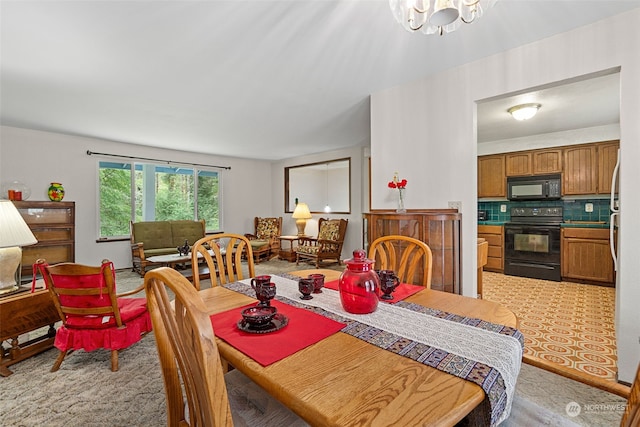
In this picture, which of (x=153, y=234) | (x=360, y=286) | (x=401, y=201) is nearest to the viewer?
(x=360, y=286)

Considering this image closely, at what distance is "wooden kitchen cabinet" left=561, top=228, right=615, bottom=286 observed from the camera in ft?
13.3

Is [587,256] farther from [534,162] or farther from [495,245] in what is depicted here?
[534,162]

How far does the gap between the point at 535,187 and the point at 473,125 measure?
303 cm

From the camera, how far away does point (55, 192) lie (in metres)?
4.59

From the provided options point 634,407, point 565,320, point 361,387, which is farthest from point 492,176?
point 361,387

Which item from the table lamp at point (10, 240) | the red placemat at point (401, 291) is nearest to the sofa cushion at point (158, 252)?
the table lamp at point (10, 240)

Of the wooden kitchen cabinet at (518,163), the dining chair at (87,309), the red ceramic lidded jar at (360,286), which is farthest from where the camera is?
the wooden kitchen cabinet at (518,163)

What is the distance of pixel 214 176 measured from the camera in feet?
22.0

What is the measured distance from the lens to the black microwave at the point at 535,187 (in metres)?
4.53

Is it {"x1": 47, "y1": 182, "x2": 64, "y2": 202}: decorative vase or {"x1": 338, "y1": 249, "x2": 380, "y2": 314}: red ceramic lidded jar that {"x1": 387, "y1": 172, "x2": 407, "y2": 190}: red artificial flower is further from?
{"x1": 47, "y1": 182, "x2": 64, "y2": 202}: decorative vase

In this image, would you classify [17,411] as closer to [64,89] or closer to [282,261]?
[64,89]

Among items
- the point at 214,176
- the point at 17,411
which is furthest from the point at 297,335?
the point at 214,176

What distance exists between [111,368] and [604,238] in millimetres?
5879

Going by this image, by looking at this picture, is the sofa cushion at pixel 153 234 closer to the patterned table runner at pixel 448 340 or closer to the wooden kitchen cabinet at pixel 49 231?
the wooden kitchen cabinet at pixel 49 231
